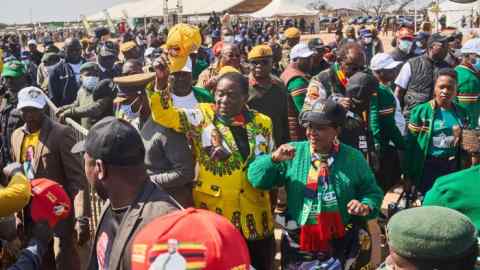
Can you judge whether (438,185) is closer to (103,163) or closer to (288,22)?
(103,163)

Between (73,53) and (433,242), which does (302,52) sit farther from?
(433,242)

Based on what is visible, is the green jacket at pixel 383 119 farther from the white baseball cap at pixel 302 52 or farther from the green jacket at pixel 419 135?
the white baseball cap at pixel 302 52

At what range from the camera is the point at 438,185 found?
3271 millimetres

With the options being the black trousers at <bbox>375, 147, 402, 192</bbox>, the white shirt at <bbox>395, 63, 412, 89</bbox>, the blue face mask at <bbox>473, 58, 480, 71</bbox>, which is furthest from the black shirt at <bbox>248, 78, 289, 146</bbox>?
the blue face mask at <bbox>473, 58, 480, 71</bbox>

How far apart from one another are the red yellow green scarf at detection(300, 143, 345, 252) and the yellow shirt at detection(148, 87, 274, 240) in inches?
20.4

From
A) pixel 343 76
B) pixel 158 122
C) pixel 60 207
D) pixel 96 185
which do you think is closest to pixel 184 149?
pixel 158 122

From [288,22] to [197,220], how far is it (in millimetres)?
40759

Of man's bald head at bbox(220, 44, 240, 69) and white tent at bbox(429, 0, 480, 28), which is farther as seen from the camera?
white tent at bbox(429, 0, 480, 28)

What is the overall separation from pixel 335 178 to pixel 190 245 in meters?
2.02

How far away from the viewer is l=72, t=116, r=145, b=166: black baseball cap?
250cm

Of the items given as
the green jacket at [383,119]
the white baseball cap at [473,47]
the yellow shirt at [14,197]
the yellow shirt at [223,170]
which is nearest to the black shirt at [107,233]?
the yellow shirt at [14,197]

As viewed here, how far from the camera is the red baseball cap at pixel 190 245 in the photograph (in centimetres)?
163

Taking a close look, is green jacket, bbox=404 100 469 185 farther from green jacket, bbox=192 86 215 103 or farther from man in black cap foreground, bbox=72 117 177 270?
man in black cap foreground, bbox=72 117 177 270

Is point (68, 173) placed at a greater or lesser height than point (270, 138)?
lesser
